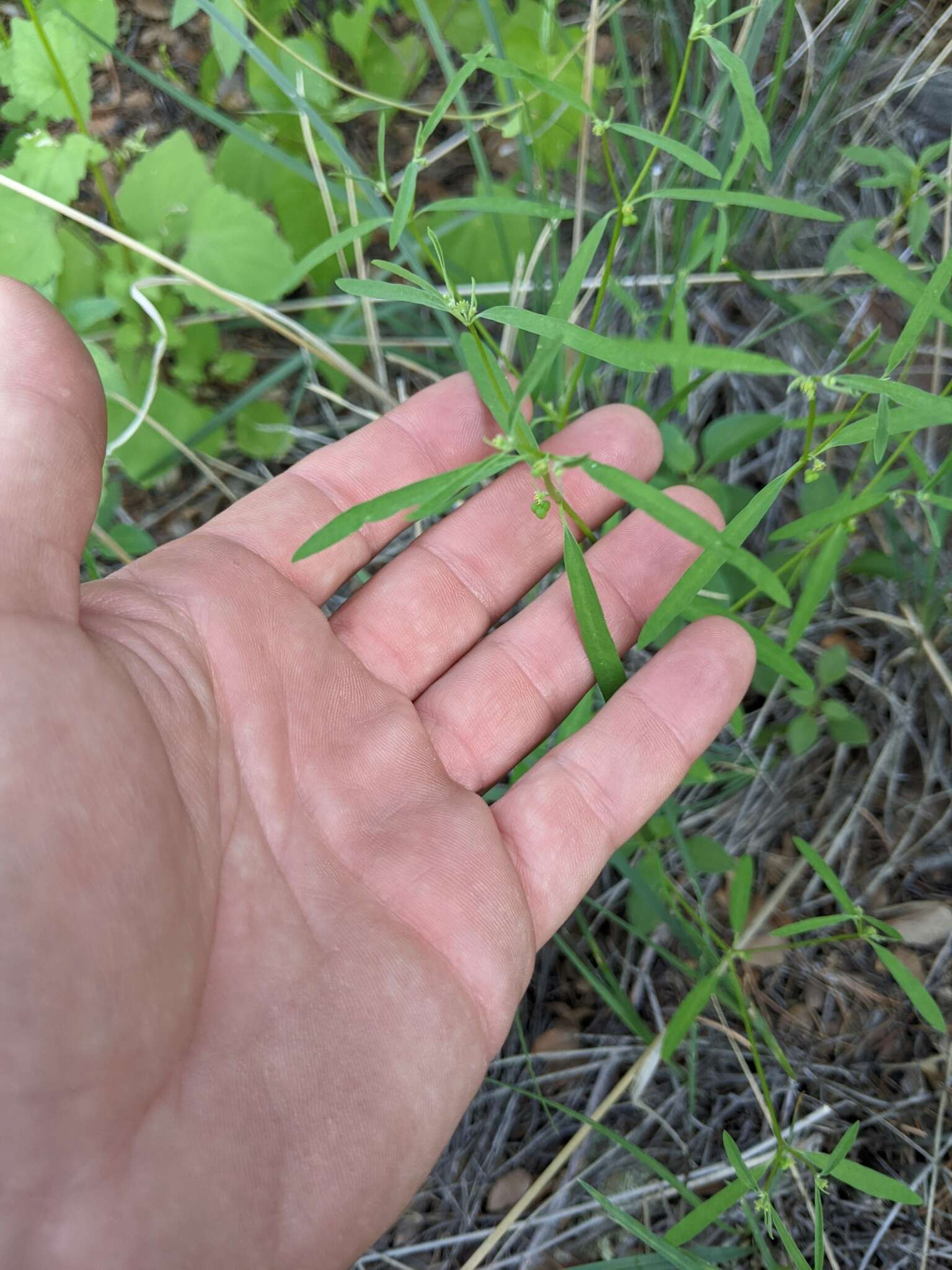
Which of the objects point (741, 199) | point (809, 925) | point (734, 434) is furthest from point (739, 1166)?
point (741, 199)

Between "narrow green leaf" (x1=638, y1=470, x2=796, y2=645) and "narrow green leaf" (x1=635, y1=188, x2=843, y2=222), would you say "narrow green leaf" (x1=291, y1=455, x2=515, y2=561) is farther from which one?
"narrow green leaf" (x1=635, y1=188, x2=843, y2=222)

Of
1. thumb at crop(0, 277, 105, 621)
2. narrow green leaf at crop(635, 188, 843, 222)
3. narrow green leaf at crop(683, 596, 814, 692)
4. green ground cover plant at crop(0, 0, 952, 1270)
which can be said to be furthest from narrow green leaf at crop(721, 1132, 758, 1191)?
narrow green leaf at crop(635, 188, 843, 222)

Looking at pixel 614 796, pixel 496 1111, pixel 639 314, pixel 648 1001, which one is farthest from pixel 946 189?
pixel 496 1111

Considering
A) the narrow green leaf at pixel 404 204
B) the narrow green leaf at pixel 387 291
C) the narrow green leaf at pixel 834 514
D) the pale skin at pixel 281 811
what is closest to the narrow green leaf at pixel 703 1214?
the pale skin at pixel 281 811

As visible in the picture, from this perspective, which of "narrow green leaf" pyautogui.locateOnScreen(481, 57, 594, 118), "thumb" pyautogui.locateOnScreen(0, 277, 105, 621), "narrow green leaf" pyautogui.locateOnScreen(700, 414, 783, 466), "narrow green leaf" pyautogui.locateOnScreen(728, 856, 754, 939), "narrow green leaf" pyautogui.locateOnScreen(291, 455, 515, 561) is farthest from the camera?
"narrow green leaf" pyautogui.locateOnScreen(700, 414, 783, 466)

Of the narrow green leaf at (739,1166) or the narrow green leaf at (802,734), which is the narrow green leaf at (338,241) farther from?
the narrow green leaf at (739,1166)

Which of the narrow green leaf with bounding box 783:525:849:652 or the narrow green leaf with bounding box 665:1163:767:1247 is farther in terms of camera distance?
the narrow green leaf with bounding box 783:525:849:652

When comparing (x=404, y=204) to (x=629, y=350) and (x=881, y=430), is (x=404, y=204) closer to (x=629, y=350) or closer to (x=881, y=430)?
(x=629, y=350)

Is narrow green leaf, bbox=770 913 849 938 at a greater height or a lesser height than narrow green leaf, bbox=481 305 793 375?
lesser
